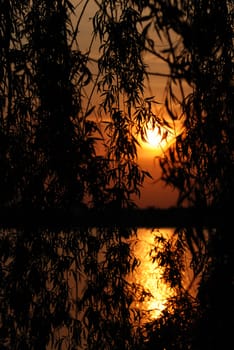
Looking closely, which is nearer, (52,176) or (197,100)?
(197,100)

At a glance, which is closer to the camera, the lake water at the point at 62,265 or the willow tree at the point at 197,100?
the willow tree at the point at 197,100

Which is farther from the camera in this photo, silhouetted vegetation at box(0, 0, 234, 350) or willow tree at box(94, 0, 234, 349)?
silhouetted vegetation at box(0, 0, 234, 350)

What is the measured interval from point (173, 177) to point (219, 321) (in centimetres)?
79

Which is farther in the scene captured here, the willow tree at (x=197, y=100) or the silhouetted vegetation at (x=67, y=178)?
the silhouetted vegetation at (x=67, y=178)

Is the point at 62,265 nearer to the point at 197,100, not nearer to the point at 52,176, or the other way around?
the point at 52,176

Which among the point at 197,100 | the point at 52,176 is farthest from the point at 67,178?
the point at 197,100

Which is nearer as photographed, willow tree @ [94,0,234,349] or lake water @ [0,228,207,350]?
willow tree @ [94,0,234,349]

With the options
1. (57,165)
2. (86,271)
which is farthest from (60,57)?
(86,271)

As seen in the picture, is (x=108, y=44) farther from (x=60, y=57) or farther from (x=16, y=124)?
(x=16, y=124)

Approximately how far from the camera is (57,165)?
3.95 meters

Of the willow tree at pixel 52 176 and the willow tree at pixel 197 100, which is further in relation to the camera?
the willow tree at pixel 52 176

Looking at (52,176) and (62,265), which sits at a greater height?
(52,176)

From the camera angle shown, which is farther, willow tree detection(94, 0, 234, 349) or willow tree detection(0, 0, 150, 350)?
willow tree detection(0, 0, 150, 350)

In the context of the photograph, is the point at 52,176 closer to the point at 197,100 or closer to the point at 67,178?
the point at 67,178
